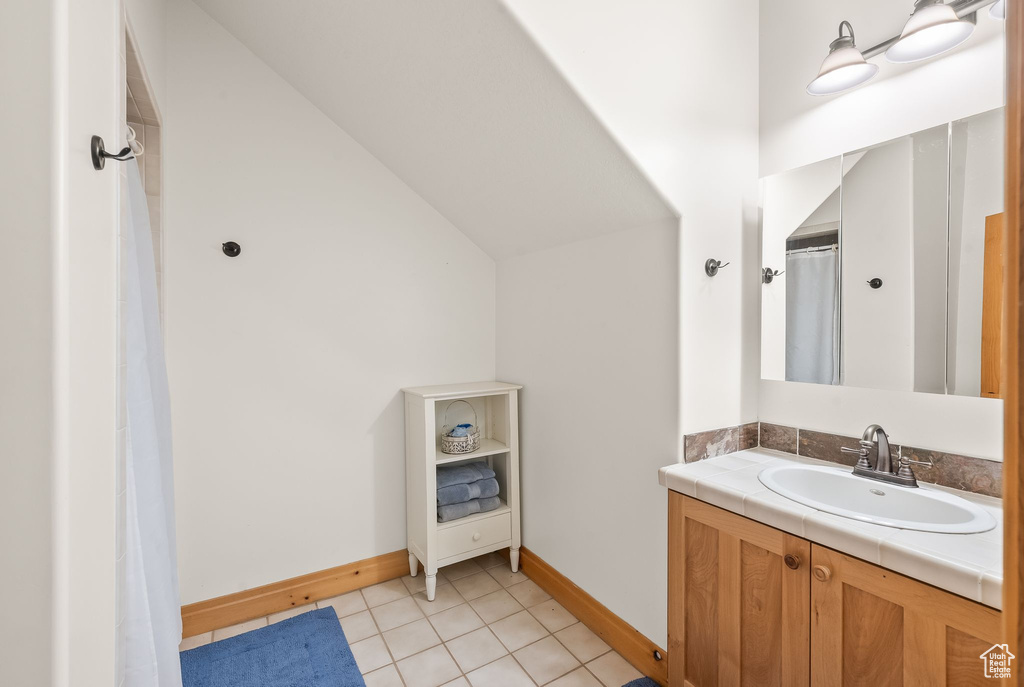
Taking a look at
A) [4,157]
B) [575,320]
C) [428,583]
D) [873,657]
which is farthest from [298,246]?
[873,657]

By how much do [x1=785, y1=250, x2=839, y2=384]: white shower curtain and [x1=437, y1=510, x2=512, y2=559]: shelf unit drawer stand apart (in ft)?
4.70

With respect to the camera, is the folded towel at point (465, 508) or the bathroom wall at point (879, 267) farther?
the folded towel at point (465, 508)

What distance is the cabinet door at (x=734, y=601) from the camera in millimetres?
1211

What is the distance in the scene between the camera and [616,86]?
1479 millimetres

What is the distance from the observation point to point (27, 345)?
2.31ft

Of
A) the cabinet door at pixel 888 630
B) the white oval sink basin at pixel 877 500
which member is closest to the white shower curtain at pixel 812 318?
the white oval sink basin at pixel 877 500

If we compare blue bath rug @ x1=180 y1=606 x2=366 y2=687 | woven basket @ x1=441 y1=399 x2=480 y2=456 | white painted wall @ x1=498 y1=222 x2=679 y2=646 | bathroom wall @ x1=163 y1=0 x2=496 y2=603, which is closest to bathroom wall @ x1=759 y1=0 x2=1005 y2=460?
white painted wall @ x1=498 y1=222 x2=679 y2=646

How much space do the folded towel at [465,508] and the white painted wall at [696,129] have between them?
1.13 meters

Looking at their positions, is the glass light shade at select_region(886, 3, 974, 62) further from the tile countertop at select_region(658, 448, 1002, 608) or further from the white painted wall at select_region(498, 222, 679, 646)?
the tile countertop at select_region(658, 448, 1002, 608)

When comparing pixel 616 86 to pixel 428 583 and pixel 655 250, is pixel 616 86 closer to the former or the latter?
pixel 655 250

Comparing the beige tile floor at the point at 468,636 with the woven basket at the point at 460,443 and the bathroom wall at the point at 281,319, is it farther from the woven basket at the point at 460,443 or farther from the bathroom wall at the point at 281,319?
the woven basket at the point at 460,443

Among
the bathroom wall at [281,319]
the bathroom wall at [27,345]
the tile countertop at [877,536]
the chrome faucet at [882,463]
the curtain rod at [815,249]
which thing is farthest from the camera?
the bathroom wall at [281,319]

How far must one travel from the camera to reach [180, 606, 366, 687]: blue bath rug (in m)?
1.67

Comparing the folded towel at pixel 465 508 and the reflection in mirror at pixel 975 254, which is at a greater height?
the reflection in mirror at pixel 975 254
